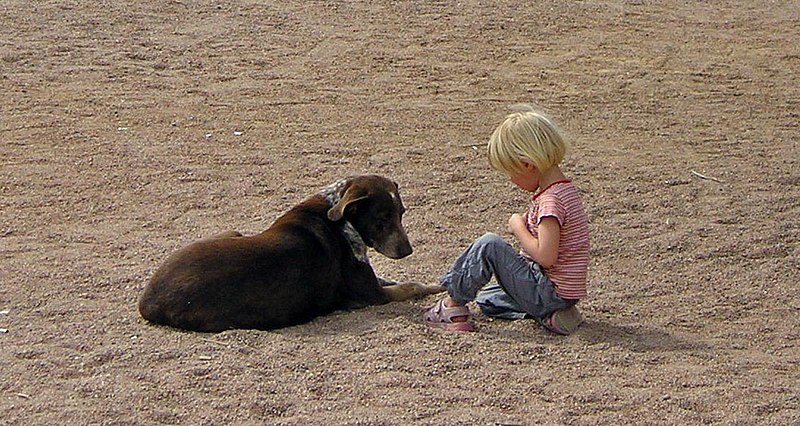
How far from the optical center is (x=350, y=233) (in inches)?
268

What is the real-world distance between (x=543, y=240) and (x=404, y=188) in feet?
8.20

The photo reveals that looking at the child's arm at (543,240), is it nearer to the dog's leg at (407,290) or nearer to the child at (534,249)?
the child at (534,249)

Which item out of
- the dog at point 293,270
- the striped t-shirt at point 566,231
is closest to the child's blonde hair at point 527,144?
the striped t-shirt at point 566,231

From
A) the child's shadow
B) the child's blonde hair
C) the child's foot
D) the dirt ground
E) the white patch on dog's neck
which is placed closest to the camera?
the dirt ground

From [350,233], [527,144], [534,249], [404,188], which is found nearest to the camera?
[527,144]

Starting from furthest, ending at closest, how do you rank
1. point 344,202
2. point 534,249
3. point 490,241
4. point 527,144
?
point 344,202 < point 490,241 < point 534,249 < point 527,144

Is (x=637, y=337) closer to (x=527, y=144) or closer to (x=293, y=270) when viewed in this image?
(x=527, y=144)

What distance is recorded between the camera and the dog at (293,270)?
6172mm

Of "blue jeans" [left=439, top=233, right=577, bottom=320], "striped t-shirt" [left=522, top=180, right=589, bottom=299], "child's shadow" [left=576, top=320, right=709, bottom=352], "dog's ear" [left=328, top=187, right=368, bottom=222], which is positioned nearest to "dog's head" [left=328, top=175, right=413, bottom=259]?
"dog's ear" [left=328, top=187, right=368, bottom=222]

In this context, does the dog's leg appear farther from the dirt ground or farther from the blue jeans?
the blue jeans

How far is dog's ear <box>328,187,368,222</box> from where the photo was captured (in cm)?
663

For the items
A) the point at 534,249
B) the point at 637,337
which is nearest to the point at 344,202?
the point at 534,249

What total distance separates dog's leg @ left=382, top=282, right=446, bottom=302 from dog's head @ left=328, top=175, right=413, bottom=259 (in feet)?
0.51

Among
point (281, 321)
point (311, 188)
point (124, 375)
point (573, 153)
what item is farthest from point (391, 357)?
point (573, 153)
